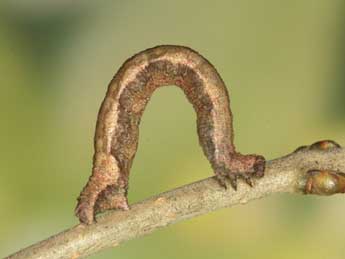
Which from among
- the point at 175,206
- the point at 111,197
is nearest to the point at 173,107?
the point at 111,197

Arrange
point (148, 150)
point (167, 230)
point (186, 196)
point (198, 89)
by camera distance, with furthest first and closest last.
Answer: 1. point (148, 150)
2. point (167, 230)
3. point (198, 89)
4. point (186, 196)

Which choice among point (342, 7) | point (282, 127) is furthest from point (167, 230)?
point (342, 7)

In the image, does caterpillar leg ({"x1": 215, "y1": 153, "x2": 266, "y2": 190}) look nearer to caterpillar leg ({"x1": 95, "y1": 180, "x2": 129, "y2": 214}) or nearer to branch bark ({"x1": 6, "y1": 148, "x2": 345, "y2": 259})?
branch bark ({"x1": 6, "y1": 148, "x2": 345, "y2": 259})

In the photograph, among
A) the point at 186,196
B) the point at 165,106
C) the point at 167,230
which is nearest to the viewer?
the point at 186,196

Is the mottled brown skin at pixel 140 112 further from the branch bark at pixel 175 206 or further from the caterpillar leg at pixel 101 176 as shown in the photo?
the branch bark at pixel 175 206

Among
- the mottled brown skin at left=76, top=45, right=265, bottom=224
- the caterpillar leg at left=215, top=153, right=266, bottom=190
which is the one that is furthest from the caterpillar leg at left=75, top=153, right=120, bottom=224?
the caterpillar leg at left=215, top=153, right=266, bottom=190

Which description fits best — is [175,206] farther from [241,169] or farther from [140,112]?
[140,112]

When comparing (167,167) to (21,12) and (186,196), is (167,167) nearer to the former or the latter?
(21,12)

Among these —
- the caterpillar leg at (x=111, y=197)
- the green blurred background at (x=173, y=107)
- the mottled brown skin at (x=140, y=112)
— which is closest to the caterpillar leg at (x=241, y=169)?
the mottled brown skin at (x=140, y=112)
